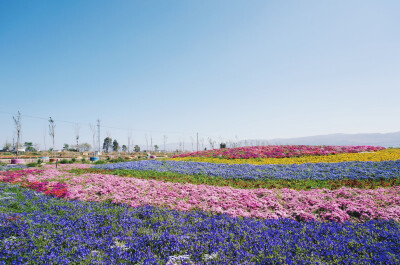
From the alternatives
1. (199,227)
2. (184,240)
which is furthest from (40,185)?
(184,240)

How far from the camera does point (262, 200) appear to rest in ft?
28.6

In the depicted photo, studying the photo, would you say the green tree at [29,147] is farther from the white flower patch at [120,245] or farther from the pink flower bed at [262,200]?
the white flower patch at [120,245]

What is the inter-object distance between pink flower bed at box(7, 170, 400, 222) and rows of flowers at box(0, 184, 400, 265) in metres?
0.84

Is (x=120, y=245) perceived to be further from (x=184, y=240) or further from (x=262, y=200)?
(x=262, y=200)

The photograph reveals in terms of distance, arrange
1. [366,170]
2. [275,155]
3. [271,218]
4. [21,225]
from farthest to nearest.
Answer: [275,155] < [366,170] < [271,218] < [21,225]

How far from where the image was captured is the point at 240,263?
4059 mm

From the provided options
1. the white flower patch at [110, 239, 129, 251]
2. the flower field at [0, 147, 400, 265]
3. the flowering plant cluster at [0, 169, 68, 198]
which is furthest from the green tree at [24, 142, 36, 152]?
the white flower patch at [110, 239, 129, 251]

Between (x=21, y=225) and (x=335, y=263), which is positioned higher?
(x=21, y=225)

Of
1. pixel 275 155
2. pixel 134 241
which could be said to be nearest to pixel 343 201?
pixel 134 241

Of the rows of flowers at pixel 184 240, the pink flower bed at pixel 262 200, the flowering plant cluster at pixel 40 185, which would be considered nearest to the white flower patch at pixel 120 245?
the rows of flowers at pixel 184 240

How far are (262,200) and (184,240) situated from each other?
16.0 feet

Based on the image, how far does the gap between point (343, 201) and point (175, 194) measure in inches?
284

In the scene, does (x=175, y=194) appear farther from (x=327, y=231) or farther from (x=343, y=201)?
(x=343, y=201)

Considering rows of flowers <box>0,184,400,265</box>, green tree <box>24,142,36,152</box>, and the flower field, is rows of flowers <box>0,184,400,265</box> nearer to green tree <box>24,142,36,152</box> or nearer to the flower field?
the flower field
